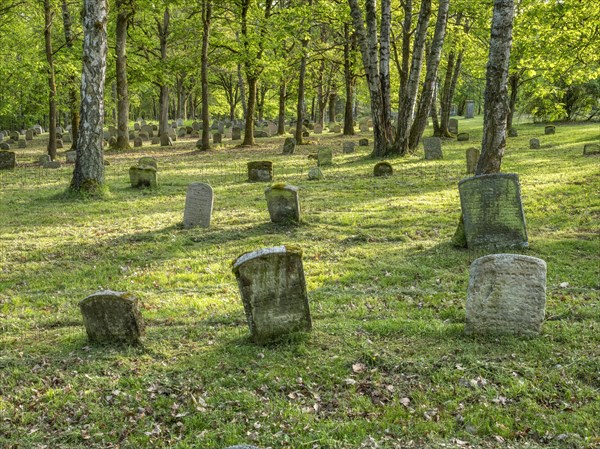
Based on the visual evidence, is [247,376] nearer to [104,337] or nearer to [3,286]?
[104,337]

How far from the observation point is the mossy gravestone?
5.31 meters

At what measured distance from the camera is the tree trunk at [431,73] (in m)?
17.9

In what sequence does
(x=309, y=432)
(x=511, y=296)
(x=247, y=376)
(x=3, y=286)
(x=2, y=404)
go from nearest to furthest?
(x=309, y=432)
(x=2, y=404)
(x=247, y=376)
(x=511, y=296)
(x=3, y=286)

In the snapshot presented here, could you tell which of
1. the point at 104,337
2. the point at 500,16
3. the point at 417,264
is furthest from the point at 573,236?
the point at 104,337

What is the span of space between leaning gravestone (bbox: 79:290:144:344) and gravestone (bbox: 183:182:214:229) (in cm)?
511

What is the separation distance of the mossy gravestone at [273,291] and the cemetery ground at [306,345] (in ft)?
0.61

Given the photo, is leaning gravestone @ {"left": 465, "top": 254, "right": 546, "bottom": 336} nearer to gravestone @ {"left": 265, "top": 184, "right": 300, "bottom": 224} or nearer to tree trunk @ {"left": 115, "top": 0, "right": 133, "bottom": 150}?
gravestone @ {"left": 265, "top": 184, "right": 300, "bottom": 224}

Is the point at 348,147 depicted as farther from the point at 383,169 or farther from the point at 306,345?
the point at 306,345

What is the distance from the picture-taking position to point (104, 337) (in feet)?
18.3

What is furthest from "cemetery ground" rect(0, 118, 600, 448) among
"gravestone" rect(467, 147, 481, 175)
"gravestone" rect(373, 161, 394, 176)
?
"gravestone" rect(373, 161, 394, 176)

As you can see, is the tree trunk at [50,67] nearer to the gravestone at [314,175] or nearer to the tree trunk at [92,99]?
the tree trunk at [92,99]

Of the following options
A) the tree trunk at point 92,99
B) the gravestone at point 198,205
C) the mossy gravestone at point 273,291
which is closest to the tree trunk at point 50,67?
the tree trunk at point 92,99

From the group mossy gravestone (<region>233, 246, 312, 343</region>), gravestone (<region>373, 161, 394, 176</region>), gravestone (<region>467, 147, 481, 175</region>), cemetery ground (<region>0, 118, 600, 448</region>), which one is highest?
gravestone (<region>467, 147, 481, 175</region>)

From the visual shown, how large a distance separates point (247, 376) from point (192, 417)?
2.39 feet
